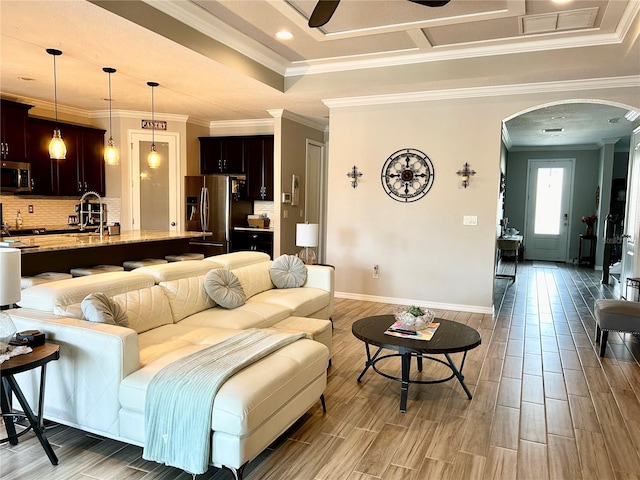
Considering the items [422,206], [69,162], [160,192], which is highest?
[69,162]

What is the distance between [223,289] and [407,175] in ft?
10.6

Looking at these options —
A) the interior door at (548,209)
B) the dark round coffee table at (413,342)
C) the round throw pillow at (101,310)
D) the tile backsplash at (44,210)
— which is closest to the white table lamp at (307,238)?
the dark round coffee table at (413,342)

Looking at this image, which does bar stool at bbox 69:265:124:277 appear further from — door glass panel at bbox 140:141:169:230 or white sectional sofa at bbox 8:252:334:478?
door glass panel at bbox 140:141:169:230

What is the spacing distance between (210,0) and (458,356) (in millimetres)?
3759

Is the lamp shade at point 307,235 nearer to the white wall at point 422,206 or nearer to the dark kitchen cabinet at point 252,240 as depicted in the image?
the white wall at point 422,206

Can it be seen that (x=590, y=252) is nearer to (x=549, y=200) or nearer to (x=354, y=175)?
(x=549, y=200)

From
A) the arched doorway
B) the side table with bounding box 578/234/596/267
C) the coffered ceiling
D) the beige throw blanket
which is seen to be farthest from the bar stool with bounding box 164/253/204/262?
the side table with bounding box 578/234/596/267

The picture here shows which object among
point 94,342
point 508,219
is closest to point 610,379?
point 94,342

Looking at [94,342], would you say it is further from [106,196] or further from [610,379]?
[106,196]

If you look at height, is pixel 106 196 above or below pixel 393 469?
above

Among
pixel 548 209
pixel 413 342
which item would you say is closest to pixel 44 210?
pixel 413 342

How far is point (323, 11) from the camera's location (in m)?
2.89

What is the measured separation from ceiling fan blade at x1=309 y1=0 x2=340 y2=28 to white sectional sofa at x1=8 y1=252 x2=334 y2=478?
6.93 ft

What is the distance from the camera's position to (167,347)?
2.79 meters
